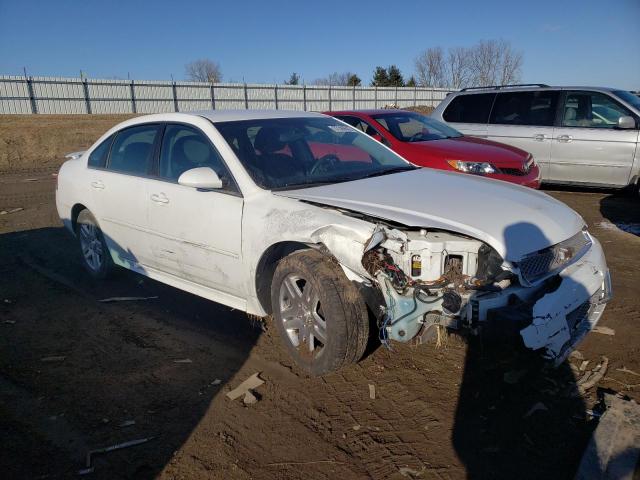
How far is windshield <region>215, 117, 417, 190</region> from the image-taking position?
152 inches

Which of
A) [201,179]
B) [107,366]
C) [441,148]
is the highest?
[201,179]

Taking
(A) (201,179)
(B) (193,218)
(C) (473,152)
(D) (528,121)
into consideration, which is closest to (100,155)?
(B) (193,218)

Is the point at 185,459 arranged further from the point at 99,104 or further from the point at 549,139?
the point at 99,104

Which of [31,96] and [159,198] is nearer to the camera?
[159,198]

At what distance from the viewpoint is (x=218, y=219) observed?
3775mm

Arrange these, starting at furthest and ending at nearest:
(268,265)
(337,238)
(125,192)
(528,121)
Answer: (528,121) → (125,192) → (268,265) → (337,238)

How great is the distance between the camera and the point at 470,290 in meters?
2.90

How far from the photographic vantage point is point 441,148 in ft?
23.8

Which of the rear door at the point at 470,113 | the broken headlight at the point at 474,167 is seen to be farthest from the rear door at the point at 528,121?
the broken headlight at the point at 474,167

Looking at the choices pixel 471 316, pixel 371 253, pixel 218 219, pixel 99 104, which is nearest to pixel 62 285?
pixel 218 219

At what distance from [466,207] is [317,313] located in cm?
116

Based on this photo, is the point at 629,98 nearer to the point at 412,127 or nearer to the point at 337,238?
the point at 412,127

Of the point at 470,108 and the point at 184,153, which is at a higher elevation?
the point at 470,108

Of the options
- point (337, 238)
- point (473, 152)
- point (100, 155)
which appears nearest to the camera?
point (337, 238)
